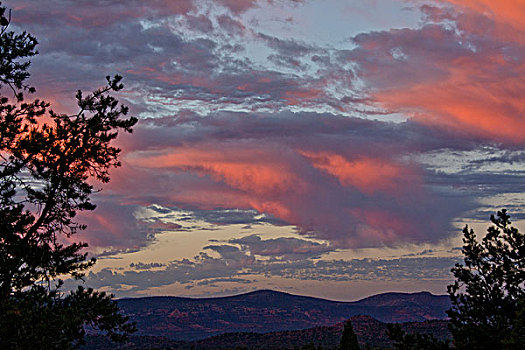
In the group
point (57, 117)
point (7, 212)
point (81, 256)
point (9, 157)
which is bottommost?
point (81, 256)

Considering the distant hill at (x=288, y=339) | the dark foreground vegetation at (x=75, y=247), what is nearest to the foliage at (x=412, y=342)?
the dark foreground vegetation at (x=75, y=247)

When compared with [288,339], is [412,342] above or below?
above

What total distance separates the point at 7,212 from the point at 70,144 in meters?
3.70

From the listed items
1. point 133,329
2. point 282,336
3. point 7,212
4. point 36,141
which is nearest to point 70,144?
point 36,141

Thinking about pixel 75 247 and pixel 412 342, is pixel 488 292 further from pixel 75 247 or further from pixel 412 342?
pixel 75 247

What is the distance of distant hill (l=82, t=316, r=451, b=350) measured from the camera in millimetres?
114250

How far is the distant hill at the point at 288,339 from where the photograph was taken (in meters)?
114

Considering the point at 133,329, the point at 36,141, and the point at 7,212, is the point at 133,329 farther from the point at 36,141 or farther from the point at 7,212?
the point at 36,141

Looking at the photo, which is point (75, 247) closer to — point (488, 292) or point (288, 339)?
point (488, 292)

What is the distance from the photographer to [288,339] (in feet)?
405

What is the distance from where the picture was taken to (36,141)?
951 inches

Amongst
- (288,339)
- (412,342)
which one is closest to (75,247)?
(412,342)

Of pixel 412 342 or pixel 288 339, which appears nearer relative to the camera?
pixel 412 342

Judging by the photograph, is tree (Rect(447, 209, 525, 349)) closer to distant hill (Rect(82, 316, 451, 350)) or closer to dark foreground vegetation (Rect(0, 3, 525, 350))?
dark foreground vegetation (Rect(0, 3, 525, 350))
